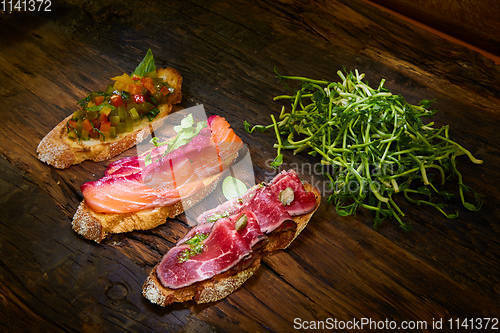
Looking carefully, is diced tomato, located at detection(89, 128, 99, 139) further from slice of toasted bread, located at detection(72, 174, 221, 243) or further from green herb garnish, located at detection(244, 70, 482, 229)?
green herb garnish, located at detection(244, 70, 482, 229)

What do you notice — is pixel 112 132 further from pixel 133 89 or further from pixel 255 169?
pixel 255 169

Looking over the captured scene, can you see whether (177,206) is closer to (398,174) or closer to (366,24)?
(398,174)

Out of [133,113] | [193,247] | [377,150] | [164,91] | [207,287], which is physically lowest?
[207,287]

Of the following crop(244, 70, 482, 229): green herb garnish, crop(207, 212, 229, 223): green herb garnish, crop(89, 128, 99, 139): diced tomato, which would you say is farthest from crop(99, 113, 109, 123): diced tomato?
crop(244, 70, 482, 229): green herb garnish

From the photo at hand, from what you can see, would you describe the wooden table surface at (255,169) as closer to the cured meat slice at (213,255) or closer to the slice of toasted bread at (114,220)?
the slice of toasted bread at (114,220)

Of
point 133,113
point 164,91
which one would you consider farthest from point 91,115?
point 164,91

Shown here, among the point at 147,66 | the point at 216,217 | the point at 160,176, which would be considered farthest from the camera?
the point at 147,66
